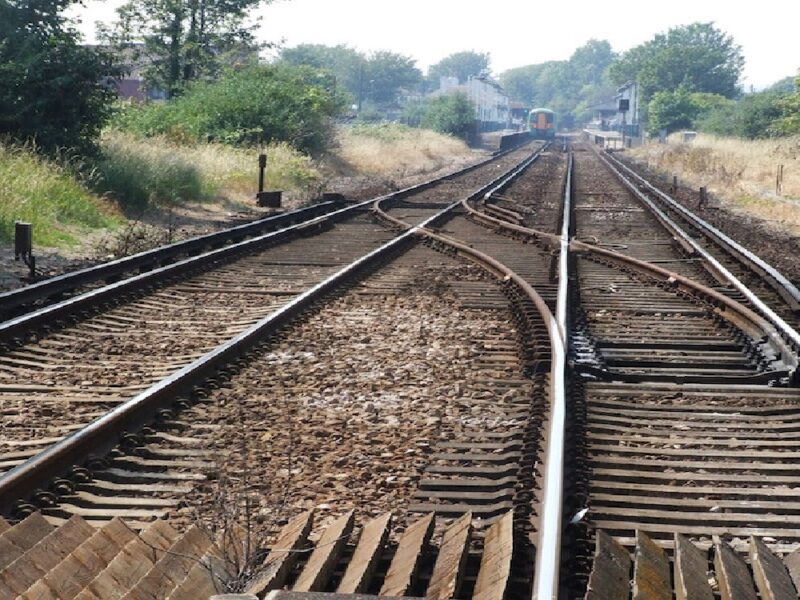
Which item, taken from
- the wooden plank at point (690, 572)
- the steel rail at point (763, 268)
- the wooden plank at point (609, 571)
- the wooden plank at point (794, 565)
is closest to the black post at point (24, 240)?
the steel rail at point (763, 268)

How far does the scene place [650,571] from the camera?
3.85m

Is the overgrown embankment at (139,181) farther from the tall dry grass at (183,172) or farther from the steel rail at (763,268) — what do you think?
the steel rail at (763,268)

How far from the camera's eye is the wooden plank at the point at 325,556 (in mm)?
3699

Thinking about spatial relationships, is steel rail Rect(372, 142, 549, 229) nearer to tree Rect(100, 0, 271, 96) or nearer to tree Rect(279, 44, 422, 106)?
tree Rect(100, 0, 271, 96)

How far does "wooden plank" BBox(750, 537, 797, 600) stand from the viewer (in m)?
3.65

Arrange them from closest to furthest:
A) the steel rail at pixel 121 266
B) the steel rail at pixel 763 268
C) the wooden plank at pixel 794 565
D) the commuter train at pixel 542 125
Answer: the wooden plank at pixel 794 565
the steel rail at pixel 121 266
the steel rail at pixel 763 268
the commuter train at pixel 542 125

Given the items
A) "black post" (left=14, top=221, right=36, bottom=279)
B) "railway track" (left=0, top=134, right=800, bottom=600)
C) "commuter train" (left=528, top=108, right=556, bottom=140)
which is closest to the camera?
"railway track" (left=0, top=134, right=800, bottom=600)

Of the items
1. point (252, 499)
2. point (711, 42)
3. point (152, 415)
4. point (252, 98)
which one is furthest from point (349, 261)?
point (711, 42)

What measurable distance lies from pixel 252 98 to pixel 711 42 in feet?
420

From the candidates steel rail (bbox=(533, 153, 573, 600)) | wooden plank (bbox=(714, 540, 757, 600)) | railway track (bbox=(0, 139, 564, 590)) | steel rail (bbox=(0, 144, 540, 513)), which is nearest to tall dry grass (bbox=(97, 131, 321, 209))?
steel rail (bbox=(0, 144, 540, 513))

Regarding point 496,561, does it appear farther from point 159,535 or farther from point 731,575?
point 159,535

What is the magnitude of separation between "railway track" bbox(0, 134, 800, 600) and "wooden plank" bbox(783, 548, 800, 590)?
1cm

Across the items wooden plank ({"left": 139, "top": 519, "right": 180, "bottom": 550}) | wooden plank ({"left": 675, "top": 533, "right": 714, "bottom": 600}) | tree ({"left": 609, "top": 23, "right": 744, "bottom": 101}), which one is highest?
tree ({"left": 609, "top": 23, "right": 744, "bottom": 101})

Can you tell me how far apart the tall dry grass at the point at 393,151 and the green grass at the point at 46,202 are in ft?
62.9
